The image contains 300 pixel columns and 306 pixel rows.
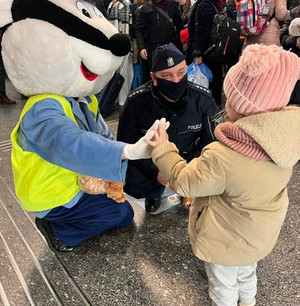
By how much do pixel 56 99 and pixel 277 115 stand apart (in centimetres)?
85

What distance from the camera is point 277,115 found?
957 mm

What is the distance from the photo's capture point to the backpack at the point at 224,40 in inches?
113

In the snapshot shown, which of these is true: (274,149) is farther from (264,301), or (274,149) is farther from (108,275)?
(108,275)

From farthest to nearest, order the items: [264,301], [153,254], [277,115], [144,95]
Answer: [144,95], [153,254], [264,301], [277,115]

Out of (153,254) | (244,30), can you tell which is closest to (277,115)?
(153,254)

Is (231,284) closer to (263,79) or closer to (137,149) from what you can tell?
(137,149)

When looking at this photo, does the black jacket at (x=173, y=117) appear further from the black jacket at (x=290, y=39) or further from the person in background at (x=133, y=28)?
the person in background at (x=133, y=28)

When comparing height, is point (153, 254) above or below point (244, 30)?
below

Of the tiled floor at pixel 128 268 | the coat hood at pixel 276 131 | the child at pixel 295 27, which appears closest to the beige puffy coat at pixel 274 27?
the child at pixel 295 27

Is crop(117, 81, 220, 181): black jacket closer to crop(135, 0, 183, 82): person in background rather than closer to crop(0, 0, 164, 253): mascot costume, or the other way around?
crop(0, 0, 164, 253): mascot costume

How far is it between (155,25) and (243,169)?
2.69 meters

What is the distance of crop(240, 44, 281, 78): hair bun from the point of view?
925mm

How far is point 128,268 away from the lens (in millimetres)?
1596

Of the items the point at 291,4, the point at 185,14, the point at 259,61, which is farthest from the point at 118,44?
the point at 185,14
